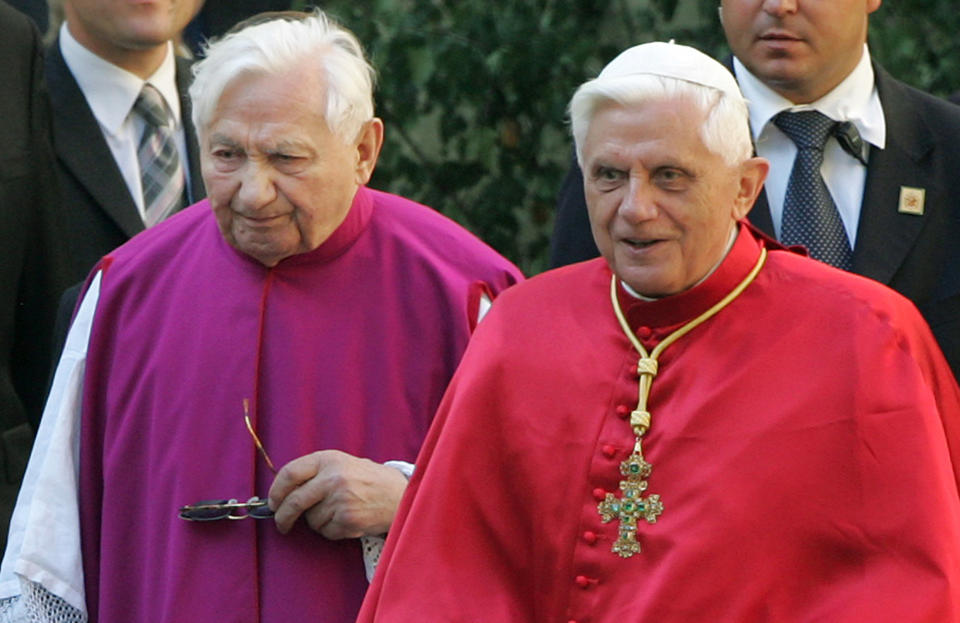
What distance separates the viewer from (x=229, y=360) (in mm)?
4559

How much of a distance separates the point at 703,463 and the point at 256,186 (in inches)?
44.1

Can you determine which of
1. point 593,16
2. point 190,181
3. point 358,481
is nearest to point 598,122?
point 358,481

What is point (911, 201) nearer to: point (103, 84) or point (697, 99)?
point (697, 99)

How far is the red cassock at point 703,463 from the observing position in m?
3.75

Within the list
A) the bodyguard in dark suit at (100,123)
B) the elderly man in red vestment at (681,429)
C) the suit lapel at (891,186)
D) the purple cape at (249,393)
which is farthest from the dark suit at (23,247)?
the suit lapel at (891,186)

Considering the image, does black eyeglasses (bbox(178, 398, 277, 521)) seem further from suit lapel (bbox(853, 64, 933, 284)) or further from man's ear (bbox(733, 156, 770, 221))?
suit lapel (bbox(853, 64, 933, 284))

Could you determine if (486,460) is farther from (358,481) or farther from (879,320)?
(879,320)

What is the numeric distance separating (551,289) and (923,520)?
2.90 ft

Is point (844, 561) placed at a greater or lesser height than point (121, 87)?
lesser

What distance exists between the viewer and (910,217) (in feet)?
16.1

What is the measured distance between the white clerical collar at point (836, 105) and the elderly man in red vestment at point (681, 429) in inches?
38.4

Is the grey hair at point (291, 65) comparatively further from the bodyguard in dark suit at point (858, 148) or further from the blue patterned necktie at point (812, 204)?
the blue patterned necktie at point (812, 204)

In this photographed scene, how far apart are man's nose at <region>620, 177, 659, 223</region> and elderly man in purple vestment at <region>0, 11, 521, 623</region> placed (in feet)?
2.42

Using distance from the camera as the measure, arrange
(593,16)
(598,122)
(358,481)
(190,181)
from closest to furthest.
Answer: (598,122) < (358,481) < (190,181) < (593,16)
